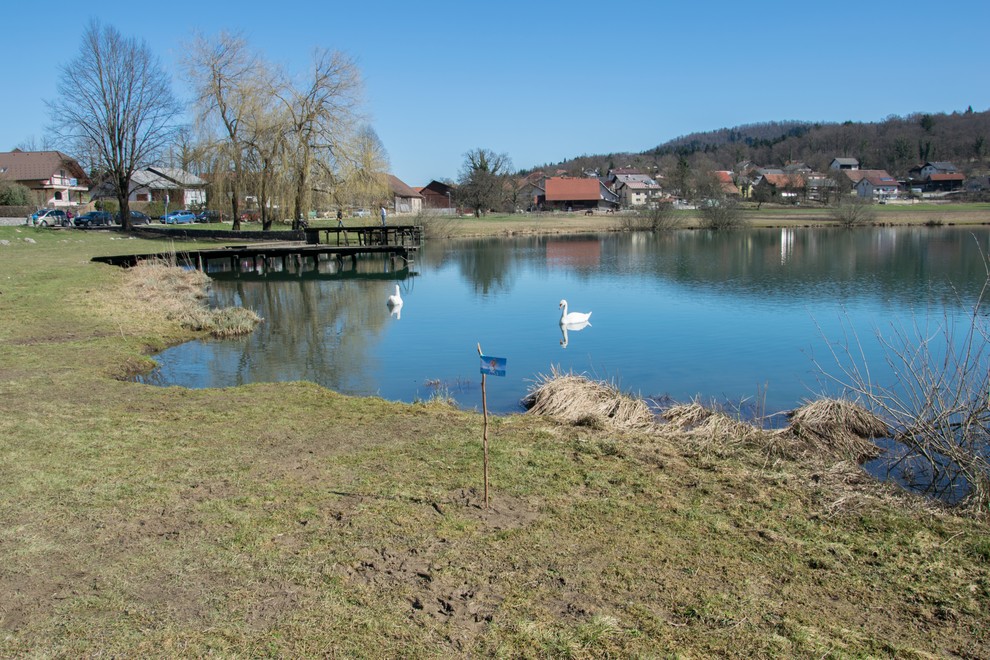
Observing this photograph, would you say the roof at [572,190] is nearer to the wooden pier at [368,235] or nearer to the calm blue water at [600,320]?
the wooden pier at [368,235]

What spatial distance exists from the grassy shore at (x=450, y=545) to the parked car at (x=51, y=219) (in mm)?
44959

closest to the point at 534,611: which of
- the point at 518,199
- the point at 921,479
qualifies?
the point at 921,479

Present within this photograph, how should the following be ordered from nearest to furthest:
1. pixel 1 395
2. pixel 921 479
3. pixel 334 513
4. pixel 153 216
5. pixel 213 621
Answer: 1. pixel 213 621
2. pixel 334 513
3. pixel 921 479
4. pixel 1 395
5. pixel 153 216

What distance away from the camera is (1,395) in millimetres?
9164

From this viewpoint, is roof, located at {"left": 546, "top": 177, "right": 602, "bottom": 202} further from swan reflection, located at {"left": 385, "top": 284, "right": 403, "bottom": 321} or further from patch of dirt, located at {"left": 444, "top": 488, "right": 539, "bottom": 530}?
patch of dirt, located at {"left": 444, "top": 488, "right": 539, "bottom": 530}

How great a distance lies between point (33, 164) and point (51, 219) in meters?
24.5

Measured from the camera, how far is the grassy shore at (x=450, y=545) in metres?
4.05

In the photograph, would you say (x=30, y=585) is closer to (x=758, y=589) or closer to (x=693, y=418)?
(x=758, y=589)

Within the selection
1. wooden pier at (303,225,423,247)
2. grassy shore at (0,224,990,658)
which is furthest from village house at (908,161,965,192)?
grassy shore at (0,224,990,658)

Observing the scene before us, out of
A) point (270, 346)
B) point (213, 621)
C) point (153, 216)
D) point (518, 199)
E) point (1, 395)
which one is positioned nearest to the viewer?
point (213, 621)

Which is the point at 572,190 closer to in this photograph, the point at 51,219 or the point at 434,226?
the point at 434,226

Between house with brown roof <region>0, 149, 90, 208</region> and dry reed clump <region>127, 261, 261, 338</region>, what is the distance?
47.5 metres

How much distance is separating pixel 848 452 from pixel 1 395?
10123 millimetres

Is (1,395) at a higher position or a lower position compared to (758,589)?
higher
